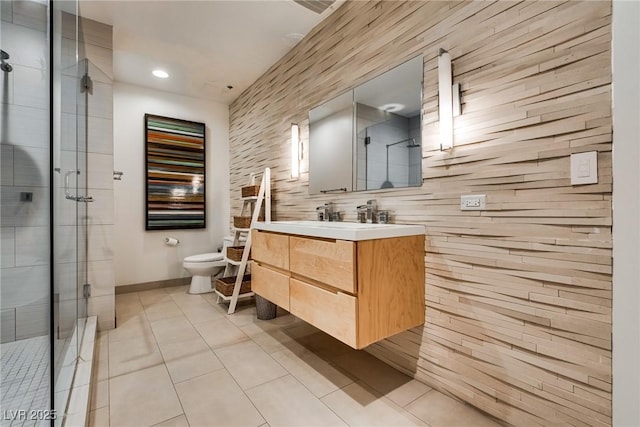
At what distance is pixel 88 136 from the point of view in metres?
2.38

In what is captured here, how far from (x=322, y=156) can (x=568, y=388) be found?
1.94 m

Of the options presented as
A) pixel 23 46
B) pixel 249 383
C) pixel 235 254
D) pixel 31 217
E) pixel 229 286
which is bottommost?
pixel 249 383

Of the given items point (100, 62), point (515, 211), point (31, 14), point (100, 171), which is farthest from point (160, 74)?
point (515, 211)

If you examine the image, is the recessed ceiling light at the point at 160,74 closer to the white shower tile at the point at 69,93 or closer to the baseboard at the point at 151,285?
the white shower tile at the point at 69,93

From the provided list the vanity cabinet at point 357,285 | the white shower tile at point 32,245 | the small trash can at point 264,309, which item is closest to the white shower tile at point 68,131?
the white shower tile at point 32,245

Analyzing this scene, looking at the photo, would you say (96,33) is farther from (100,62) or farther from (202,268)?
(202,268)

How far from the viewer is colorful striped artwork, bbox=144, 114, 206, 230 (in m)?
3.50

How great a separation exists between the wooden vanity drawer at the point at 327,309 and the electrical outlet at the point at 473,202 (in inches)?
28.1

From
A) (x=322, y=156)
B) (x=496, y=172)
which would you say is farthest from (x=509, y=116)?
(x=322, y=156)

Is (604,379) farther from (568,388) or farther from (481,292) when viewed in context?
(481,292)

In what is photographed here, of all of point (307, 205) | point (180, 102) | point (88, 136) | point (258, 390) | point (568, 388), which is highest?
point (180, 102)

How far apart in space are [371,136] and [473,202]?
2.73ft

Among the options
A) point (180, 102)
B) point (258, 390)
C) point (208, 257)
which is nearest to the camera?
point (258, 390)

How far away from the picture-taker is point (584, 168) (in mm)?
1096
